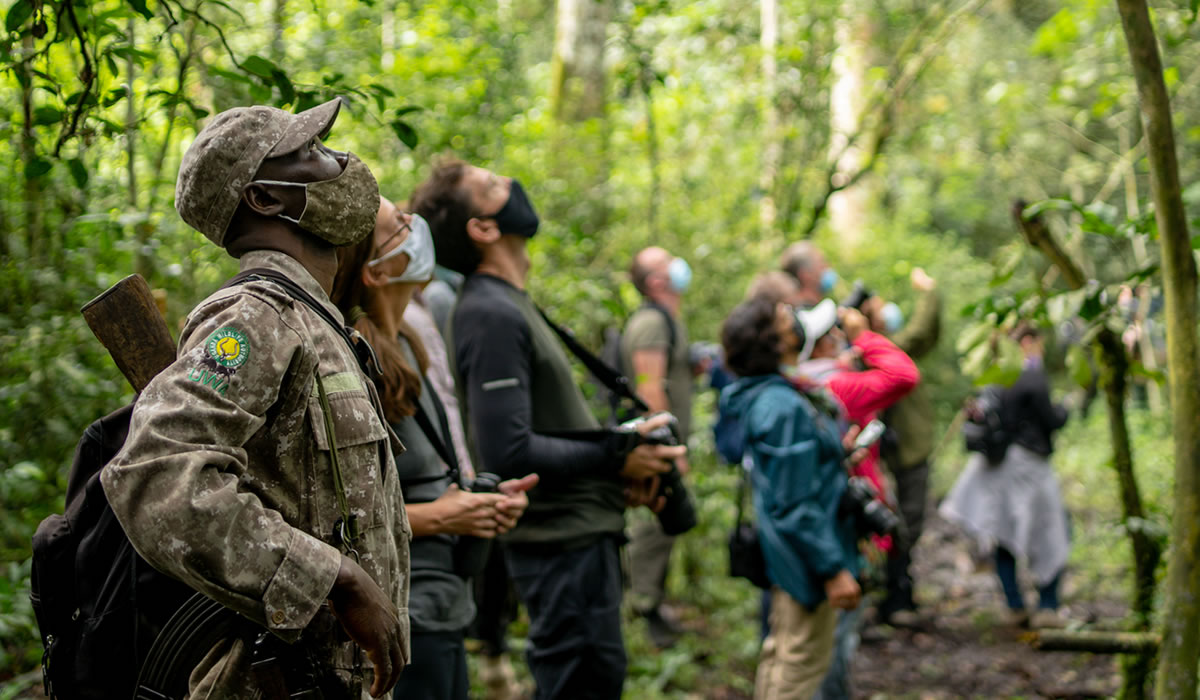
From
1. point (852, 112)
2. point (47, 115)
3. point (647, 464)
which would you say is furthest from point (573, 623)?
point (852, 112)

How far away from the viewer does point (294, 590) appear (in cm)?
157

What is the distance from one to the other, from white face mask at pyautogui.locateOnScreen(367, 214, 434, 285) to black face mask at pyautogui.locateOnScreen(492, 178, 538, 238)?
39 centimetres

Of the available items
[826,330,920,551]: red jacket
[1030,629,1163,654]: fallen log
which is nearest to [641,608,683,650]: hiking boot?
[826,330,920,551]: red jacket

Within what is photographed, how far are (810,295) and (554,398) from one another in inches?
139

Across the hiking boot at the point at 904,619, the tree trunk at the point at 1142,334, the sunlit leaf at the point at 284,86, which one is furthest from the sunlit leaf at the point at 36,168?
the tree trunk at the point at 1142,334

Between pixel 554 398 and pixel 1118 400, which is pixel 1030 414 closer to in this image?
pixel 1118 400

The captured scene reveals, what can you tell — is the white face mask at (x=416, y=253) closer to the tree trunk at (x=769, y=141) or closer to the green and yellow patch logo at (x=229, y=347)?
the green and yellow patch logo at (x=229, y=347)

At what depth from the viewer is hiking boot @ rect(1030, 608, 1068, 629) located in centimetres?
645

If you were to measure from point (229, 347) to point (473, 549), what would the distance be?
1.31 metres

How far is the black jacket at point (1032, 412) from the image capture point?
6.48m

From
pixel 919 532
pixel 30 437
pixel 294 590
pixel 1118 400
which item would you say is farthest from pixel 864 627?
pixel 294 590

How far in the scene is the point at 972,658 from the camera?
19.9ft

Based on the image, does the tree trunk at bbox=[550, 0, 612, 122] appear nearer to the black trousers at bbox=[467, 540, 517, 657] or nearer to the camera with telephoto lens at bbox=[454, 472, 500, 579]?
the black trousers at bbox=[467, 540, 517, 657]

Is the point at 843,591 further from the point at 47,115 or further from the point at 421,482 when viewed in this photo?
the point at 47,115
